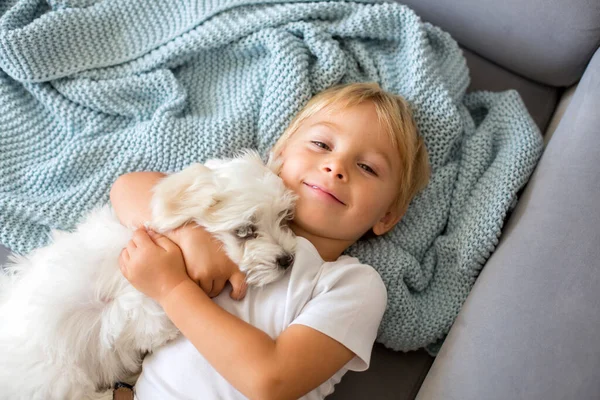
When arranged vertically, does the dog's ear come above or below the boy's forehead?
below

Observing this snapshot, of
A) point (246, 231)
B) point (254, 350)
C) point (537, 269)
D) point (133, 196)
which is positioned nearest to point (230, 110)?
point (133, 196)

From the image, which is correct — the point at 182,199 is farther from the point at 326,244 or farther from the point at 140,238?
the point at 326,244

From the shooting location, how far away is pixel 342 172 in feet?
3.85

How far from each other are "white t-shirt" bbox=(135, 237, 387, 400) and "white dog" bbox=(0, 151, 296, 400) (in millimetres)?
48

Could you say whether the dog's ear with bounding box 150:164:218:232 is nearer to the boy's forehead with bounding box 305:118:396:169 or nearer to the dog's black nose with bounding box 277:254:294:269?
the dog's black nose with bounding box 277:254:294:269

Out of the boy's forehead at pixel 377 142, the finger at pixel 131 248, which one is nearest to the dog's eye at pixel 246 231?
the finger at pixel 131 248

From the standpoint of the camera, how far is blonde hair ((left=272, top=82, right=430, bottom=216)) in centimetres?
128

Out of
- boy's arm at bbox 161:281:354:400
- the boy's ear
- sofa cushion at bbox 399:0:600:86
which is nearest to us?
boy's arm at bbox 161:281:354:400

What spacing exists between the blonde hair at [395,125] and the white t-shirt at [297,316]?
0.29 meters

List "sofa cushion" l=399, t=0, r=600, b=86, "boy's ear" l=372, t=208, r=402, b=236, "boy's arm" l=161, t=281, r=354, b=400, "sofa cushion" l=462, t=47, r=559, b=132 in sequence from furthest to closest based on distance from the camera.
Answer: "sofa cushion" l=462, t=47, r=559, b=132 → "sofa cushion" l=399, t=0, r=600, b=86 → "boy's ear" l=372, t=208, r=402, b=236 → "boy's arm" l=161, t=281, r=354, b=400

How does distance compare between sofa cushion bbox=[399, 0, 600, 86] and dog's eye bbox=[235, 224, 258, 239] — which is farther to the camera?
sofa cushion bbox=[399, 0, 600, 86]

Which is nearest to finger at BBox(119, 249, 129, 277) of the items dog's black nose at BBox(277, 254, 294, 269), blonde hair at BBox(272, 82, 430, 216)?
dog's black nose at BBox(277, 254, 294, 269)

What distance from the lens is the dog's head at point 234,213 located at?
107 cm

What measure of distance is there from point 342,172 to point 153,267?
1.54 feet
